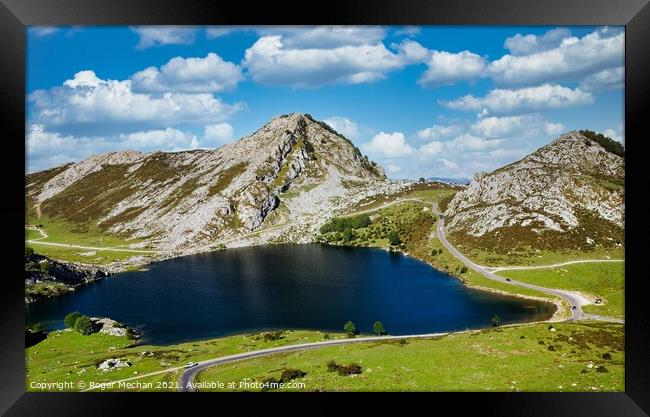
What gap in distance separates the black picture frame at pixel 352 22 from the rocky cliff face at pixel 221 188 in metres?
56.2

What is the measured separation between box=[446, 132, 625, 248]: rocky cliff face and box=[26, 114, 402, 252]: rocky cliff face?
29.8 meters

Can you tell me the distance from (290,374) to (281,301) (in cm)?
2216

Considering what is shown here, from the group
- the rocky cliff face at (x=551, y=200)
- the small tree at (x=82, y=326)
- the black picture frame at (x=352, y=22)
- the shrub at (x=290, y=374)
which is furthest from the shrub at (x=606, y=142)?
the small tree at (x=82, y=326)

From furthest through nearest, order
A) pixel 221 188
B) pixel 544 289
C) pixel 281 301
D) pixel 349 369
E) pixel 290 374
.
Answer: pixel 221 188 < pixel 281 301 < pixel 544 289 < pixel 349 369 < pixel 290 374

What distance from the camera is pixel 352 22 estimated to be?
13.6m

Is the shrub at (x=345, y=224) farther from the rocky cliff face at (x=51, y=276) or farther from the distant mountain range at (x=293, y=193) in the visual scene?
the rocky cliff face at (x=51, y=276)

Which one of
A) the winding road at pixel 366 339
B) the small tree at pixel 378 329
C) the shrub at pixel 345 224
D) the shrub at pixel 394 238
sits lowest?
the small tree at pixel 378 329

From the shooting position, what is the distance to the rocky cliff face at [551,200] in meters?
52.8

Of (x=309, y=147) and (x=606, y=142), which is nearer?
(x=606, y=142)

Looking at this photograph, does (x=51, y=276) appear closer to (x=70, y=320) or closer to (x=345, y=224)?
(x=70, y=320)

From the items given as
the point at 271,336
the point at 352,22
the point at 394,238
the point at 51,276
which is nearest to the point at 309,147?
the point at 394,238

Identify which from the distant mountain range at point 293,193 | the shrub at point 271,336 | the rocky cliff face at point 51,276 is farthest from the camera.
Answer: the distant mountain range at point 293,193

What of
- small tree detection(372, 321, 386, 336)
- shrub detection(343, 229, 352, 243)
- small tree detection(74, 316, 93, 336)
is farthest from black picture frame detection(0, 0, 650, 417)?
shrub detection(343, 229, 352, 243)

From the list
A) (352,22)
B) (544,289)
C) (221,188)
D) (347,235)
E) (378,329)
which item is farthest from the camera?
(221,188)
